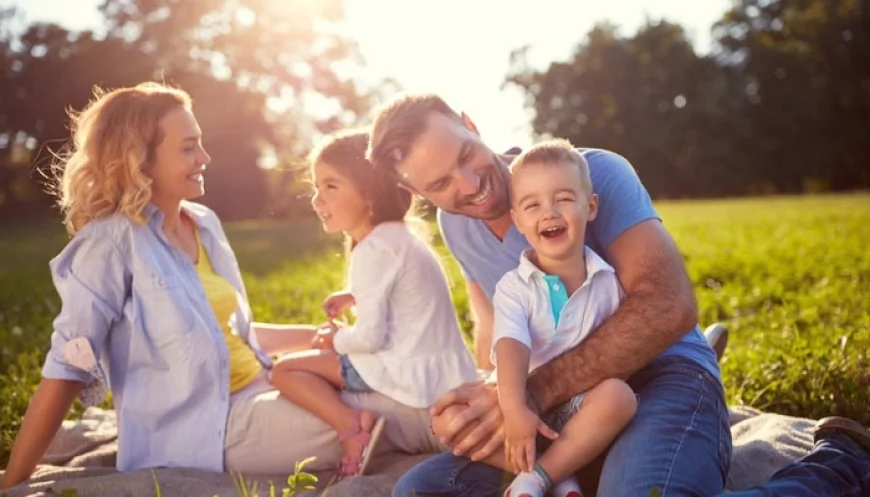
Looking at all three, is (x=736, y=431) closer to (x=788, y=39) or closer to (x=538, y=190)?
(x=538, y=190)

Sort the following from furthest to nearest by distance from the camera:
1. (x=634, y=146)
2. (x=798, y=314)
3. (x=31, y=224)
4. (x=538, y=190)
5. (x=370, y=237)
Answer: (x=634, y=146) → (x=31, y=224) → (x=798, y=314) → (x=370, y=237) → (x=538, y=190)

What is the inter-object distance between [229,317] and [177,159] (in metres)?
0.77

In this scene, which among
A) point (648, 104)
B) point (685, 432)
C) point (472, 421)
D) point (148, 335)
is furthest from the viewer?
point (648, 104)

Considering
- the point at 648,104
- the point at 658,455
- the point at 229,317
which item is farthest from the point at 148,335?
the point at 648,104

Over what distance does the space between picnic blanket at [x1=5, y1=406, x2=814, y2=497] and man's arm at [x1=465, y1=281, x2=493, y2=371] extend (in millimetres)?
706

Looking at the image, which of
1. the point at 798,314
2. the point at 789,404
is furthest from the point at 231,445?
the point at 798,314

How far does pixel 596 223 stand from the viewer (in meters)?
3.26

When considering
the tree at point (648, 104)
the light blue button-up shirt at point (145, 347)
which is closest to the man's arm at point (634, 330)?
the light blue button-up shirt at point (145, 347)

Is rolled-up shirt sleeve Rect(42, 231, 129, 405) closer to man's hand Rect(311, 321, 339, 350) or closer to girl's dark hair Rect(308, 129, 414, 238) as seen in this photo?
man's hand Rect(311, 321, 339, 350)

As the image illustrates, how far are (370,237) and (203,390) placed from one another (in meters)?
0.95

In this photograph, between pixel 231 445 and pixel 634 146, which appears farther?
pixel 634 146

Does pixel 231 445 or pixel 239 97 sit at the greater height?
pixel 239 97

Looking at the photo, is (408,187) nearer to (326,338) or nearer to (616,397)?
(326,338)

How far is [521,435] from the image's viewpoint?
272 centimetres
